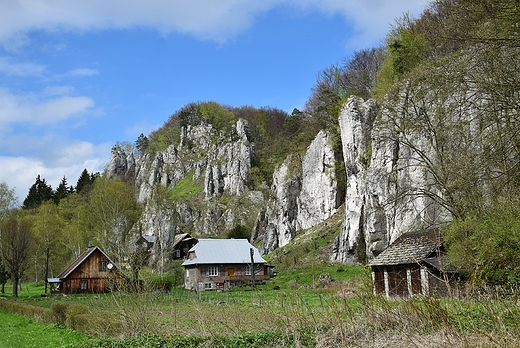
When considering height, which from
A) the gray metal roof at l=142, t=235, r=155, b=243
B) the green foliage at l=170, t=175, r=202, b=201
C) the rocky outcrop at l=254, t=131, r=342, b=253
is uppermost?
the green foliage at l=170, t=175, r=202, b=201

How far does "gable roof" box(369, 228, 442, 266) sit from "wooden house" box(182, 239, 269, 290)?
22.4 meters

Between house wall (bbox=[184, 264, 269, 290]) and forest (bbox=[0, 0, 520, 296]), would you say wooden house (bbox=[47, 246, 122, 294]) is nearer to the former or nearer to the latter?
forest (bbox=[0, 0, 520, 296])

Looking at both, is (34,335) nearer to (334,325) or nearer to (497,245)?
(334,325)

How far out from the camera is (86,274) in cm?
4450

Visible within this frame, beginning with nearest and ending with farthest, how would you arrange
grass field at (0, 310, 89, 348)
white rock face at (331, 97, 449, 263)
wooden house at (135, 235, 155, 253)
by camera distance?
grass field at (0, 310, 89, 348) < white rock face at (331, 97, 449, 263) < wooden house at (135, 235, 155, 253)

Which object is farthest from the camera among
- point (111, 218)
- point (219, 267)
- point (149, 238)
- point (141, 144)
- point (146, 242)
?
point (141, 144)

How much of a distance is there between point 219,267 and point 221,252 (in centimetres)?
199

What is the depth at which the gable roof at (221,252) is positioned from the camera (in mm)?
48438

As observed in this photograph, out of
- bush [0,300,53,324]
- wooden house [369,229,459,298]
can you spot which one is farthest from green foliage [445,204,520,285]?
bush [0,300,53,324]

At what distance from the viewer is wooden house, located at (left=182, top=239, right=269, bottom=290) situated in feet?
155

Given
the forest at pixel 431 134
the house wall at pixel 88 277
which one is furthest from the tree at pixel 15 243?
the house wall at pixel 88 277

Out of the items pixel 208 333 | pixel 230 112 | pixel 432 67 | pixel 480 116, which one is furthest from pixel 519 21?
pixel 230 112

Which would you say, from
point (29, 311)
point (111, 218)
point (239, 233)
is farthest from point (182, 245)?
point (29, 311)

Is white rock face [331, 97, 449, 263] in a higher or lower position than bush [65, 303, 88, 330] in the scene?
higher
